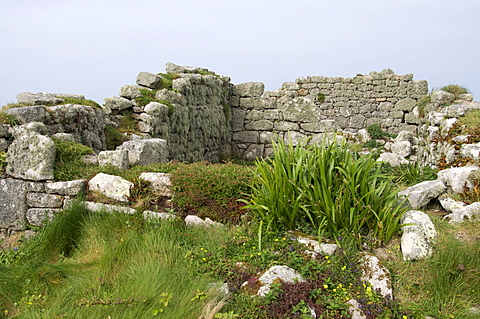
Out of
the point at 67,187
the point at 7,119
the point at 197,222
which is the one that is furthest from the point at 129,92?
the point at 197,222

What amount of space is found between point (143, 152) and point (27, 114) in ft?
5.95

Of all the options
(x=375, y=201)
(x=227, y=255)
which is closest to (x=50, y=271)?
(x=227, y=255)

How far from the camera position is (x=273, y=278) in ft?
11.8

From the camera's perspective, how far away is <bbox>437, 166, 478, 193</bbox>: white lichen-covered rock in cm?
601

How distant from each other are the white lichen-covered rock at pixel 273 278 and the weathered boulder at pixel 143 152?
3.30 metres

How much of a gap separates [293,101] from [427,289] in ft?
37.7

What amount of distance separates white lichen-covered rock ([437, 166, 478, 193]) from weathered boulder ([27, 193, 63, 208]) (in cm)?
583

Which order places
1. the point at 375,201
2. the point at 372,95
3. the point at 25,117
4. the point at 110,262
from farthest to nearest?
the point at 372,95 → the point at 25,117 → the point at 375,201 → the point at 110,262

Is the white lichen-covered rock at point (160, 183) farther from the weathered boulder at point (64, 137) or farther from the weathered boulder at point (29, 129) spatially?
the weathered boulder at point (29, 129)

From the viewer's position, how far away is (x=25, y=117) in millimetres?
5852

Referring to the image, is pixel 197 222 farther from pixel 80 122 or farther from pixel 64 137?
pixel 80 122

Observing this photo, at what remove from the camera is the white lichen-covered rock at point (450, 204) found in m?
5.30

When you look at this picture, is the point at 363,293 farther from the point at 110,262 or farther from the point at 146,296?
the point at 110,262

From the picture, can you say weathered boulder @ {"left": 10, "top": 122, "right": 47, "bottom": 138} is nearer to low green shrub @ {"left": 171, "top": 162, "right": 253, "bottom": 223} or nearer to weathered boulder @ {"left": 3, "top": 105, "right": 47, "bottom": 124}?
weathered boulder @ {"left": 3, "top": 105, "right": 47, "bottom": 124}
